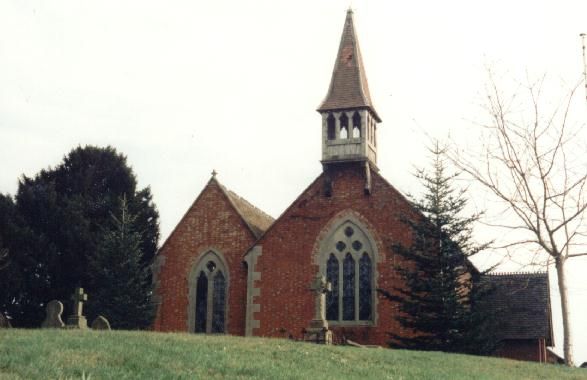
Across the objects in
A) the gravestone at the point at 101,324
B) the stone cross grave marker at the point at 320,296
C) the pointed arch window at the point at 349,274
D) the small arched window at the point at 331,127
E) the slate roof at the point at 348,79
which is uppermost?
the slate roof at the point at 348,79

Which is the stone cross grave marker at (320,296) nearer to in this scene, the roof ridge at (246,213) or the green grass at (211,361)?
the green grass at (211,361)

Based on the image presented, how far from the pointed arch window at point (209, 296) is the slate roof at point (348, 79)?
825cm

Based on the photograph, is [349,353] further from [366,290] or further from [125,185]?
[125,185]

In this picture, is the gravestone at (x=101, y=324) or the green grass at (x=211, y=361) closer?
the green grass at (x=211, y=361)

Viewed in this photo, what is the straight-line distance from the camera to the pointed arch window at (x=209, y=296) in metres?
31.7

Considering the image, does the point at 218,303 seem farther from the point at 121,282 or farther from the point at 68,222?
the point at 68,222

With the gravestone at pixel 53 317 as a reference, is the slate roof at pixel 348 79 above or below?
above

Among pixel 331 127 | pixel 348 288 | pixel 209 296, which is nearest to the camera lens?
pixel 348 288

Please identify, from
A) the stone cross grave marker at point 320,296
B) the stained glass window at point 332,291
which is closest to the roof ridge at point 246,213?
the stained glass window at point 332,291

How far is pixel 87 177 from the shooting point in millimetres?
35031

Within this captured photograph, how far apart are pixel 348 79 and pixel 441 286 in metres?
11.1

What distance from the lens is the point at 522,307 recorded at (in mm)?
32438

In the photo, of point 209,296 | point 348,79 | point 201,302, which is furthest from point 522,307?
point 201,302

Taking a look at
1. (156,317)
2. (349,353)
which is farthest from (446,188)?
(156,317)
